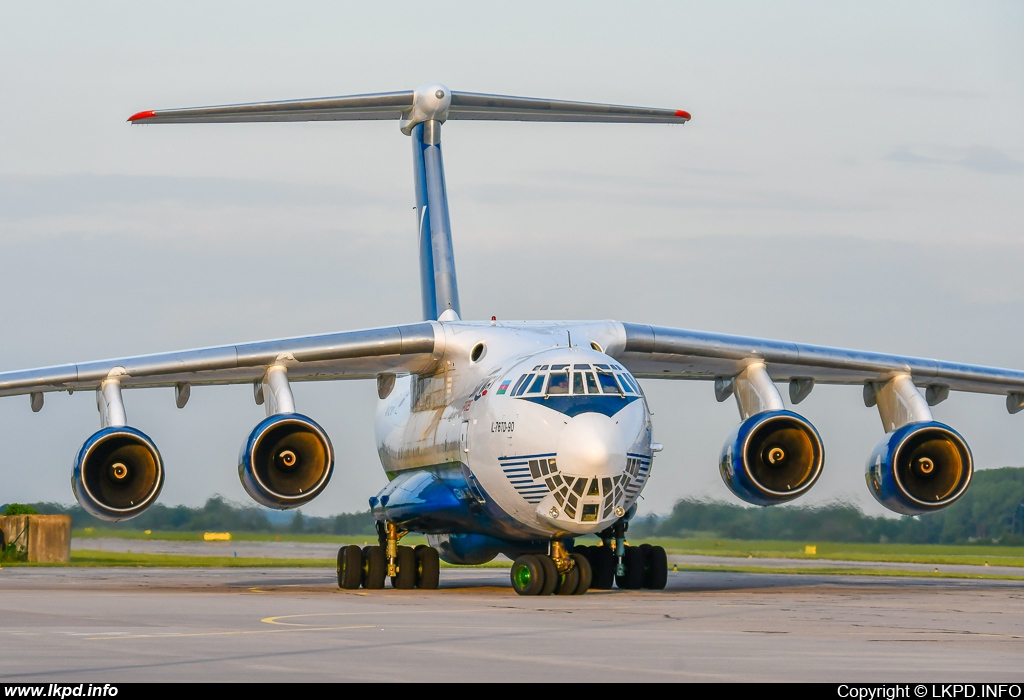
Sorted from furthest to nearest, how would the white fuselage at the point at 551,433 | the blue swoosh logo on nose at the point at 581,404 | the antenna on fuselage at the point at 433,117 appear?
the antenna on fuselage at the point at 433,117, the blue swoosh logo on nose at the point at 581,404, the white fuselage at the point at 551,433

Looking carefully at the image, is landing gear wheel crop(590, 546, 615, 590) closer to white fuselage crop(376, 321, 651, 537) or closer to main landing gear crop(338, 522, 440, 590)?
main landing gear crop(338, 522, 440, 590)

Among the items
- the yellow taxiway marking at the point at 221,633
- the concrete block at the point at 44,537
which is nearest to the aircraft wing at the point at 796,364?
the yellow taxiway marking at the point at 221,633

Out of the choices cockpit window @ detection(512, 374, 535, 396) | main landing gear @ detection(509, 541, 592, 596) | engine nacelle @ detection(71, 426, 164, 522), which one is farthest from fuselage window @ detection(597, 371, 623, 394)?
engine nacelle @ detection(71, 426, 164, 522)

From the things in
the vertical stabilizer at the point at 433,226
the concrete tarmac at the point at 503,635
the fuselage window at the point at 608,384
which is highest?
the vertical stabilizer at the point at 433,226

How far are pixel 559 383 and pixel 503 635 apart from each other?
528 centimetres

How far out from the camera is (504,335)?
17344 mm

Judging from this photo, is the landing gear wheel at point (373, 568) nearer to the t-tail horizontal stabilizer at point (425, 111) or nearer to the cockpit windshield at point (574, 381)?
the cockpit windshield at point (574, 381)

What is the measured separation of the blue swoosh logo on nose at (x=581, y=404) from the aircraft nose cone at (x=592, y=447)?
8cm

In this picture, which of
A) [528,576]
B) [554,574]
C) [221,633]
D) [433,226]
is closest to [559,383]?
[554,574]

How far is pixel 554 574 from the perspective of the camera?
50.1 ft

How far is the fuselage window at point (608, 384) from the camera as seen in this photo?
15288 millimetres

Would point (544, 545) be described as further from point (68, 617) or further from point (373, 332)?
point (68, 617)

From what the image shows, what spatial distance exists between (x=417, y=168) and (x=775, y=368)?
614 cm
